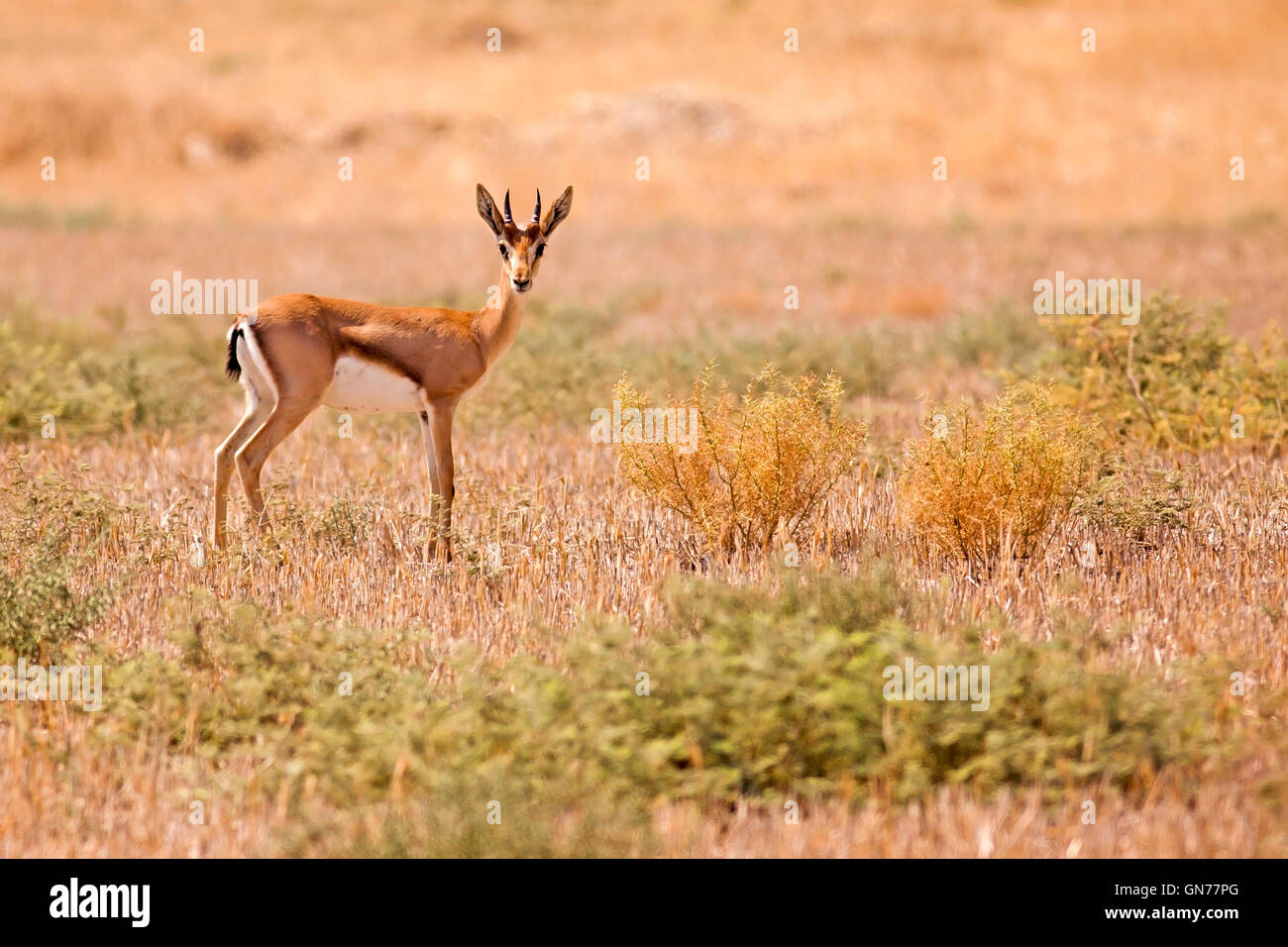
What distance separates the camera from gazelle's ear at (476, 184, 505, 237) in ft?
26.7

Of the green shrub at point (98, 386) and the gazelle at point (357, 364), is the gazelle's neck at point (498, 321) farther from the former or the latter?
the green shrub at point (98, 386)

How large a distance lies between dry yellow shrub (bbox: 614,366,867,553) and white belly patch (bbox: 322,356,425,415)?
1.23 metres

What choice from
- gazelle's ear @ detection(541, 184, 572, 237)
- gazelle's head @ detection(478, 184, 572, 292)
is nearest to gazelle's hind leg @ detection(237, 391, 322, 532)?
gazelle's head @ detection(478, 184, 572, 292)

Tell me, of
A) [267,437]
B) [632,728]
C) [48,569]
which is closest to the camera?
[632,728]

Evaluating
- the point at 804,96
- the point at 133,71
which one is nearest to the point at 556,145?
the point at 804,96

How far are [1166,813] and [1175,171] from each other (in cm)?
3287

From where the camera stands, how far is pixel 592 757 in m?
5.05

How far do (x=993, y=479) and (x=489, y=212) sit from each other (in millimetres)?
3164

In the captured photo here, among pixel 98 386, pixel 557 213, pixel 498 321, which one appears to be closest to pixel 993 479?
pixel 557 213

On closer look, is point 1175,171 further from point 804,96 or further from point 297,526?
point 297,526

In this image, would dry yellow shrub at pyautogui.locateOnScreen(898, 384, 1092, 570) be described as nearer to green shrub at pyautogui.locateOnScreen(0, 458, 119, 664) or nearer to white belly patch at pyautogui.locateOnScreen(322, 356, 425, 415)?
white belly patch at pyautogui.locateOnScreen(322, 356, 425, 415)

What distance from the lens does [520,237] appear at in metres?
8.10

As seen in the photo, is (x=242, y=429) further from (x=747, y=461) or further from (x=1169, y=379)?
(x=1169, y=379)

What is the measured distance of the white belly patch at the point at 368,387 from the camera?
8117 mm
